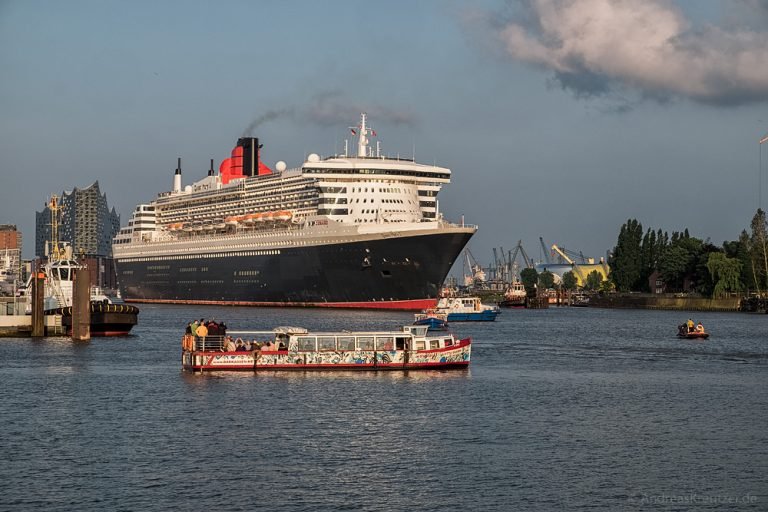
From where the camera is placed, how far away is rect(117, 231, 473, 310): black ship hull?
124 m

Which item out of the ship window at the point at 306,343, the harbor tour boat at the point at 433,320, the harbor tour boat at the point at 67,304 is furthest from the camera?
the harbor tour boat at the point at 433,320

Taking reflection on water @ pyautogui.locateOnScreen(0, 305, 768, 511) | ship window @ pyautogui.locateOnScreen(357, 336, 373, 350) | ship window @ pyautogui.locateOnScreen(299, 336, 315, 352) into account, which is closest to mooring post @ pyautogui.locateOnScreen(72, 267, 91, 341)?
reflection on water @ pyautogui.locateOnScreen(0, 305, 768, 511)

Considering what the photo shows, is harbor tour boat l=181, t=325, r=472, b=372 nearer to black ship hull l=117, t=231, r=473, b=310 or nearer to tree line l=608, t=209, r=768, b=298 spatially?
black ship hull l=117, t=231, r=473, b=310

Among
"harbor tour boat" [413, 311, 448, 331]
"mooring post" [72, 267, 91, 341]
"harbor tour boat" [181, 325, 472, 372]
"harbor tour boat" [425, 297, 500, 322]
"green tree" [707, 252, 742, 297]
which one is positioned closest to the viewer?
"harbor tour boat" [181, 325, 472, 372]

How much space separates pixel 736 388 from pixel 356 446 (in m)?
24.3

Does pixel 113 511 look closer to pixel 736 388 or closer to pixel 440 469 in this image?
pixel 440 469

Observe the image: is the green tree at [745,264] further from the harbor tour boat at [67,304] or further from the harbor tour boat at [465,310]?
the harbor tour boat at [67,304]

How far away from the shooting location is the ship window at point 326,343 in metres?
60.0

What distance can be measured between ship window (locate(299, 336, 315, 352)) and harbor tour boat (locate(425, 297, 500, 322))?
58426 mm

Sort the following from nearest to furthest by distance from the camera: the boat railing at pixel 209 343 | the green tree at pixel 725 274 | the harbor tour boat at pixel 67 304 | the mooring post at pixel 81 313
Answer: the boat railing at pixel 209 343
the mooring post at pixel 81 313
the harbor tour boat at pixel 67 304
the green tree at pixel 725 274

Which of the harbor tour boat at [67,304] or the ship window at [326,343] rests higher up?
the harbor tour boat at [67,304]

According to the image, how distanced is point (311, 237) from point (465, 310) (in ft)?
65.8

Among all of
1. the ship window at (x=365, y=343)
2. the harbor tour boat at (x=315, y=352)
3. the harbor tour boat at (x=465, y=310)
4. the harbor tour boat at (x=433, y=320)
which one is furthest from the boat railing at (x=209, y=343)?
the harbor tour boat at (x=465, y=310)

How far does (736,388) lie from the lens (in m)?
56.5
